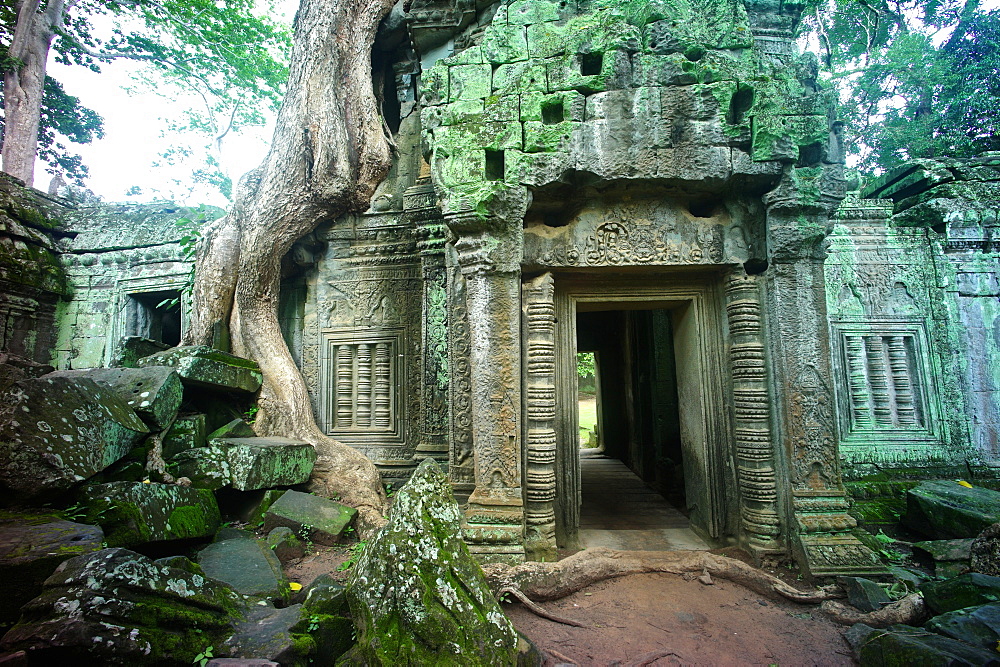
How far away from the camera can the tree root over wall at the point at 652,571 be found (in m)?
2.81

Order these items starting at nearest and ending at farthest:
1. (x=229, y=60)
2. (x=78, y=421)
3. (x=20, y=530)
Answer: (x=20, y=530) < (x=78, y=421) < (x=229, y=60)

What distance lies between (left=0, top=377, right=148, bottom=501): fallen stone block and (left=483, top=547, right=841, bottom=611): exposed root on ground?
9.06ft

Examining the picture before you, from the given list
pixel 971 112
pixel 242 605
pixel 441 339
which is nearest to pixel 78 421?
pixel 242 605

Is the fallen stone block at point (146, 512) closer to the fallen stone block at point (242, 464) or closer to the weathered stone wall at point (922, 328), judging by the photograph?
the fallen stone block at point (242, 464)

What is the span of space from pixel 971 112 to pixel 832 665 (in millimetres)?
9842

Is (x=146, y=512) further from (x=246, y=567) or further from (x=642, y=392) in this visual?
(x=642, y=392)

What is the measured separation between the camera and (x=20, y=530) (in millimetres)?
2361

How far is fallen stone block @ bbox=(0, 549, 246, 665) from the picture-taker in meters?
1.70

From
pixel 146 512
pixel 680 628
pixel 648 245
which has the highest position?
pixel 648 245

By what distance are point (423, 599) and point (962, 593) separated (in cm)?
298

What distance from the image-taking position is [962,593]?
101 inches

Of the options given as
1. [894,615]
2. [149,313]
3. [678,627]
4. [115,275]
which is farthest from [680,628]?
[115,275]

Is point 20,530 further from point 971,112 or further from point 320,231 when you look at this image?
point 971,112

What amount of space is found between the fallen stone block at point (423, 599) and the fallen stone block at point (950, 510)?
4.31m
